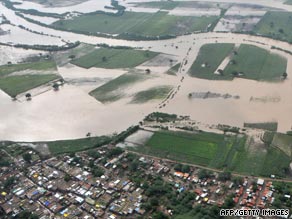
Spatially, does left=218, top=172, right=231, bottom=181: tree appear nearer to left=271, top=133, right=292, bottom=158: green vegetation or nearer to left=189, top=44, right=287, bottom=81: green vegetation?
left=271, top=133, right=292, bottom=158: green vegetation

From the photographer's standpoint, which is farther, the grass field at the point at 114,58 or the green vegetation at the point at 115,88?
the grass field at the point at 114,58

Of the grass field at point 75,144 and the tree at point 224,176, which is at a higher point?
the tree at point 224,176

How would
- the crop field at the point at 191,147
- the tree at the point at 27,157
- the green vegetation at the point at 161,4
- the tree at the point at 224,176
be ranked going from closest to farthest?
the tree at the point at 224,176 < the crop field at the point at 191,147 < the tree at the point at 27,157 < the green vegetation at the point at 161,4

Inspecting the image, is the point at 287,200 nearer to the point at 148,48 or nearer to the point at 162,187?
the point at 162,187

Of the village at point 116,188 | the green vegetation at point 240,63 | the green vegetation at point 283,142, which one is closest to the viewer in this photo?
the village at point 116,188

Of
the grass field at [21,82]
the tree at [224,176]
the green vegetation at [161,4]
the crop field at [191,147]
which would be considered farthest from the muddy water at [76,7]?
the tree at [224,176]

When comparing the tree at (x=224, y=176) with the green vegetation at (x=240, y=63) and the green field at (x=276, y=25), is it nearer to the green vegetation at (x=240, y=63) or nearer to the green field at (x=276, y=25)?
the green vegetation at (x=240, y=63)
